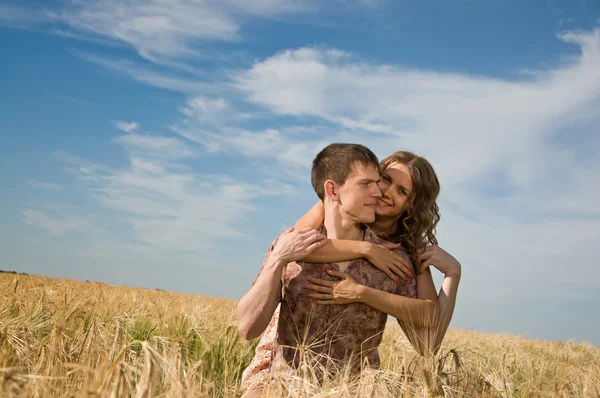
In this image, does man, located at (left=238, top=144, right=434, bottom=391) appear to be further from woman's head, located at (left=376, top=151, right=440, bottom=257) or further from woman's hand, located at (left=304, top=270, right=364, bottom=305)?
woman's head, located at (left=376, top=151, right=440, bottom=257)

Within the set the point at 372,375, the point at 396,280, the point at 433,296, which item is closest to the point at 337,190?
the point at 396,280

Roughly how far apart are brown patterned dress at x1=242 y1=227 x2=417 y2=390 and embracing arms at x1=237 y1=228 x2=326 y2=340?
0.17 m

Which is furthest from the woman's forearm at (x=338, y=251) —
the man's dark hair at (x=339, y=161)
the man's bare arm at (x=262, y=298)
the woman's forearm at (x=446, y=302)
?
the woman's forearm at (x=446, y=302)

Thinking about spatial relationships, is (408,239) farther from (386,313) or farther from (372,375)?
(372,375)

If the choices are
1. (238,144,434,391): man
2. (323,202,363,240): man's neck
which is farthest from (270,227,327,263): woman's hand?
(323,202,363,240): man's neck

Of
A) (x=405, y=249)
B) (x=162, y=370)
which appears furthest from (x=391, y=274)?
(x=162, y=370)

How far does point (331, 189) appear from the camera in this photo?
3270 mm

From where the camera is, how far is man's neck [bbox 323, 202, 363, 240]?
130 inches

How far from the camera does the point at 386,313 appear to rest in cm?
330

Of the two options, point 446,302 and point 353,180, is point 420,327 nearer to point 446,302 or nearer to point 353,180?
point 446,302

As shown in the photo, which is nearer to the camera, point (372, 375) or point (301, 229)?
point (372, 375)

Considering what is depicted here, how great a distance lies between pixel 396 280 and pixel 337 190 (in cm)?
63

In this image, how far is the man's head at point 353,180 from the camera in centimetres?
317

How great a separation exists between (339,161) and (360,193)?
223mm
